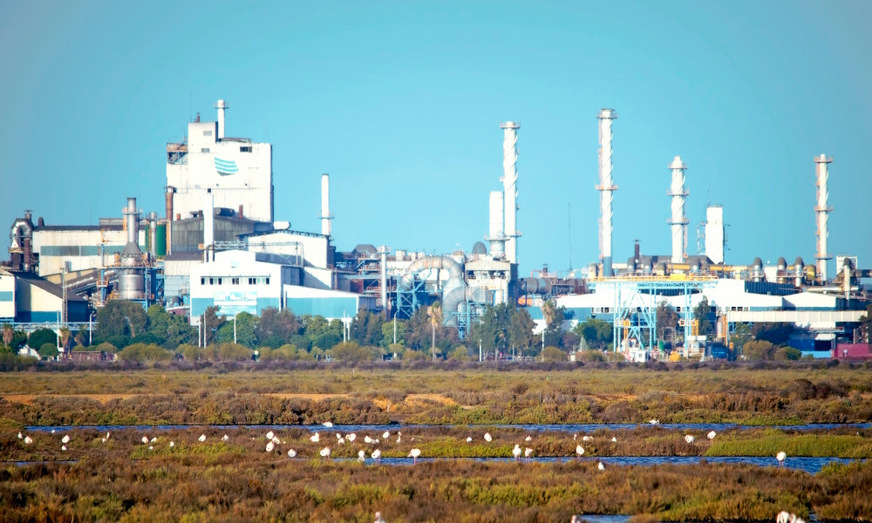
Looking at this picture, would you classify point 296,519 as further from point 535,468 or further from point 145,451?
point 145,451

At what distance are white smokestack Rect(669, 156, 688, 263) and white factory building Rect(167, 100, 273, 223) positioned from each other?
49468 millimetres

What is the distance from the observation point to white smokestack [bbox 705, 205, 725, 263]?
538 feet

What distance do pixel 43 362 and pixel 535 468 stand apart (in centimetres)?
7806

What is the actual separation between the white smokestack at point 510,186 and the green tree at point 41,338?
54.1 meters

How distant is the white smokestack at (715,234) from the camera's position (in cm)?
16388

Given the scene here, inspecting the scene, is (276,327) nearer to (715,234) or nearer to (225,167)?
(225,167)

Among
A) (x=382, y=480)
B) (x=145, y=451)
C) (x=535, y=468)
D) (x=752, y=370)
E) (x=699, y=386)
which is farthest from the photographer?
(x=752, y=370)

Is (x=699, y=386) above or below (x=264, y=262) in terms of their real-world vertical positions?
below

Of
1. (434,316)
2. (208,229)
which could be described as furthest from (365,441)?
(208,229)

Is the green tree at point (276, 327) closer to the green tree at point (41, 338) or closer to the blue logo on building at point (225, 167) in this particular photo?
the green tree at point (41, 338)

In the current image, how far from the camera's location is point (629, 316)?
417 ft

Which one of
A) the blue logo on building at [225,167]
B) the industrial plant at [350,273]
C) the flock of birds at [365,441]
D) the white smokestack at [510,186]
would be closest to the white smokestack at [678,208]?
the industrial plant at [350,273]

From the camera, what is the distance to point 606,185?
502 feet

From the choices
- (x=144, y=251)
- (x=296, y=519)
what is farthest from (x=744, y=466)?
(x=144, y=251)
